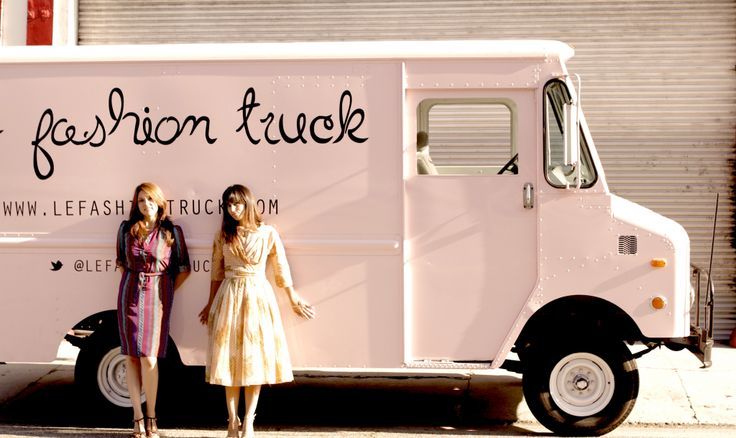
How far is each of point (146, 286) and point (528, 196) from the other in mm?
2739

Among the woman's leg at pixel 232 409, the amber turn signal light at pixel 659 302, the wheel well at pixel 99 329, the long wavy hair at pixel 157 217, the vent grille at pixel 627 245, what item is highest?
the long wavy hair at pixel 157 217

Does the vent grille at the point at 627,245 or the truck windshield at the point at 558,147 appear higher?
the truck windshield at the point at 558,147

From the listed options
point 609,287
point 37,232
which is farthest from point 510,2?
point 37,232

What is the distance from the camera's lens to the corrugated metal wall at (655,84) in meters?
11.6

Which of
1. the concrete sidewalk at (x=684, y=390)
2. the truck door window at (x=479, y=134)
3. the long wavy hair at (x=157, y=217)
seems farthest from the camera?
the concrete sidewalk at (x=684, y=390)

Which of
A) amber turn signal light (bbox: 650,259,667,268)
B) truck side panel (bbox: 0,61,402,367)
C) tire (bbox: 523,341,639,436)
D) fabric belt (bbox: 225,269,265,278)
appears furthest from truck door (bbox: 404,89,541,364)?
fabric belt (bbox: 225,269,265,278)

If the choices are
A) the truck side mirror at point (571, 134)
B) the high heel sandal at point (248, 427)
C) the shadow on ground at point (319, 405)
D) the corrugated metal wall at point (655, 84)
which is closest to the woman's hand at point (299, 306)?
the high heel sandal at point (248, 427)

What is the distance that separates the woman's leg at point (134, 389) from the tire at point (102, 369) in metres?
0.32

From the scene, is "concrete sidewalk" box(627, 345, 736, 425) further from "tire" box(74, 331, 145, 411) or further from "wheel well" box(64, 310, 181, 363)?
"tire" box(74, 331, 145, 411)

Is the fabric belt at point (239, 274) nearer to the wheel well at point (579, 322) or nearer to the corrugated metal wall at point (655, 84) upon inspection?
the wheel well at point (579, 322)

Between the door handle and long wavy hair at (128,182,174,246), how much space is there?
8.21 ft

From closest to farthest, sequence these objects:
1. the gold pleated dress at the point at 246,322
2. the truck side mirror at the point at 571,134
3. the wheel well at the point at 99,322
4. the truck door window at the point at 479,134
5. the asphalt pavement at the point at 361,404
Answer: the truck side mirror at the point at 571,134
the gold pleated dress at the point at 246,322
the truck door window at the point at 479,134
the wheel well at the point at 99,322
the asphalt pavement at the point at 361,404

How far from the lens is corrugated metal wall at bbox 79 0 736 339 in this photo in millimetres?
11586

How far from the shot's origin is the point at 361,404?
8727 mm
